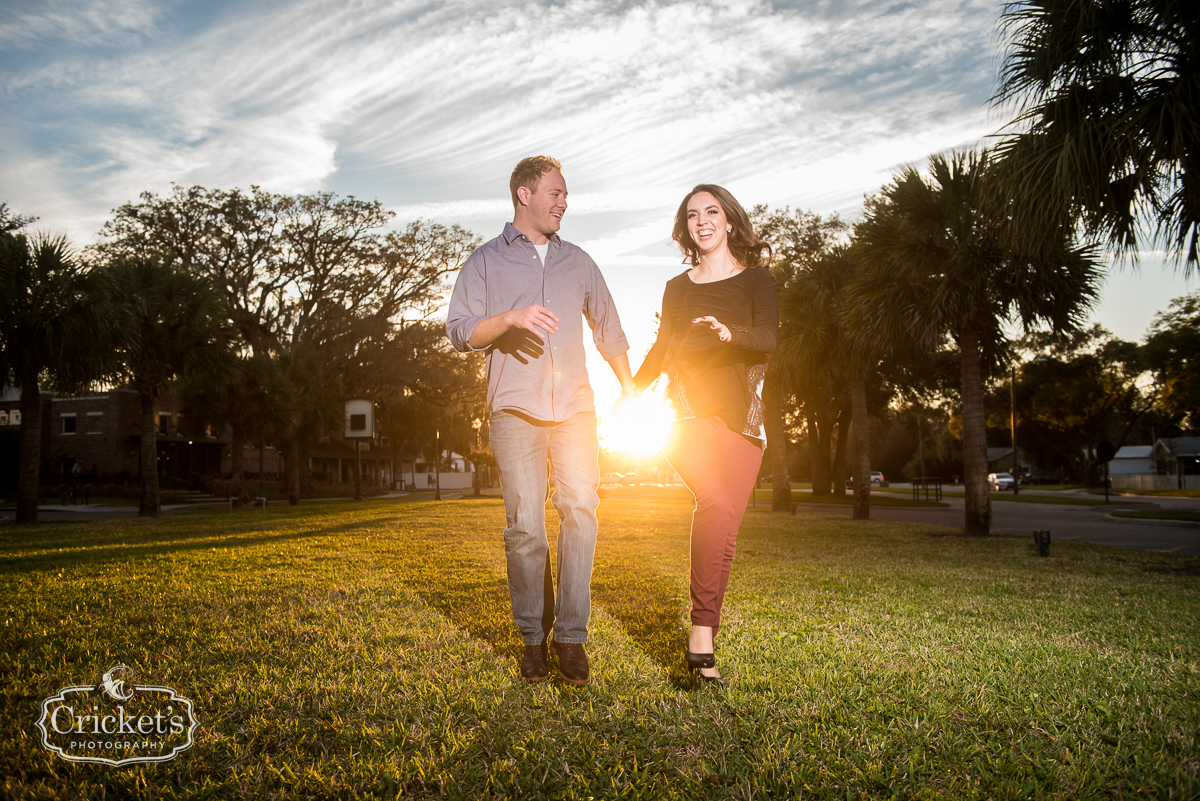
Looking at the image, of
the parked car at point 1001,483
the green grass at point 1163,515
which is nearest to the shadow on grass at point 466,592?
the green grass at point 1163,515

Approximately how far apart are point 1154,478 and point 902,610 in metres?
66.7

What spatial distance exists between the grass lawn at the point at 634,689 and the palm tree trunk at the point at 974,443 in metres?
7.00

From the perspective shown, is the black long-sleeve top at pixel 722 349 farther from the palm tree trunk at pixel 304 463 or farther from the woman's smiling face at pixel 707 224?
the palm tree trunk at pixel 304 463

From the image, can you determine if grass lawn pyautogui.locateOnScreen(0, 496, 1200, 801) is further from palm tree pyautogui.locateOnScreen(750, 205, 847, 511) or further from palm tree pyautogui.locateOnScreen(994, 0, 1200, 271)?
palm tree pyautogui.locateOnScreen(750, 205, 847, 511)

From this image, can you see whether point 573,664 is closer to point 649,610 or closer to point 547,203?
point 649,610

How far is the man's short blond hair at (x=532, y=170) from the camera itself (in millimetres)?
3408

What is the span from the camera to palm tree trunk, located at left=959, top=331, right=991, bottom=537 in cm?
1265

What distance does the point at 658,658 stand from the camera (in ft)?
10.9

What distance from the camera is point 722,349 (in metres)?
3.27

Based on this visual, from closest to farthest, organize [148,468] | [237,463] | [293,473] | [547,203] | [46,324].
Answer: [547,203] < [46,324] < [148,468] < [237,463] < [293,473]

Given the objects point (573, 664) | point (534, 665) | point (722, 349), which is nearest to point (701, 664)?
point (573, 664)

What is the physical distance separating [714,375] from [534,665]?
4.85 feet

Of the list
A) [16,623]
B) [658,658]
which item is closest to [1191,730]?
[658,658]

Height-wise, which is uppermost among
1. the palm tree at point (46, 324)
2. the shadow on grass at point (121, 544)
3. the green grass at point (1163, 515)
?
the palm tree at point (46, 324)
